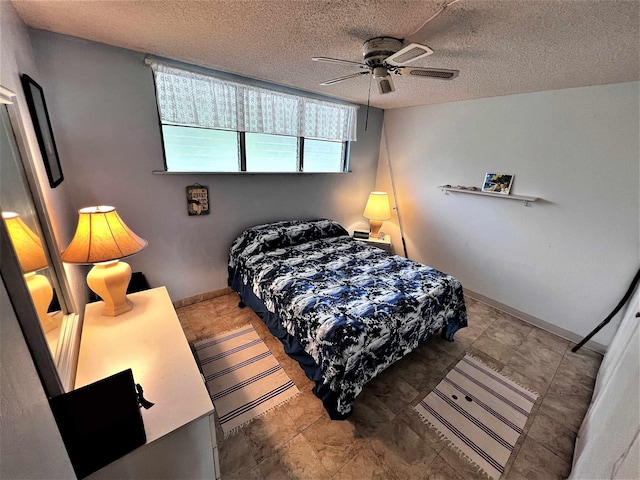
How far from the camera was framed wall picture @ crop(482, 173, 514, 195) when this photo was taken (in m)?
2.62

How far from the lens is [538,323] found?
2.62 metres

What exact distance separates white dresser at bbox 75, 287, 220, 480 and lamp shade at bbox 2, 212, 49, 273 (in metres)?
0.49

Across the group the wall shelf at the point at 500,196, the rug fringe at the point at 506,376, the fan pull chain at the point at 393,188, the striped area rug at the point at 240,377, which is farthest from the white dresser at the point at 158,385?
the fan pull chain at the point at 393,188

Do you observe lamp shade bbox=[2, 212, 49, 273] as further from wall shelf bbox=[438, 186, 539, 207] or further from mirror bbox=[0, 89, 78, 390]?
wall shelf bbox=[438, 186, 539, 207]

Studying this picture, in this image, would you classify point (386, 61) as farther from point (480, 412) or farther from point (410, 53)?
point (480, 412)

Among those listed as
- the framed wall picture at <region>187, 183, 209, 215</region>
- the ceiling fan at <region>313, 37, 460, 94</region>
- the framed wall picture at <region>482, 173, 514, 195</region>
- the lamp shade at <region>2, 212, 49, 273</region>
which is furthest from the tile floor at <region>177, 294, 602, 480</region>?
the ceiling fan at <region>313, 37, 460, 94</region>

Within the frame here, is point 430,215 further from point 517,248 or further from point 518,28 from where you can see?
point 518,28

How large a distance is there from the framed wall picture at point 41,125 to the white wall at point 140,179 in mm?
367

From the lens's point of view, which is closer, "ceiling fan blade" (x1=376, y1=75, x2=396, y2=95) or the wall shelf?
"ceiling fan blade" (x1=376, y1=75, x2=396, y2=95)

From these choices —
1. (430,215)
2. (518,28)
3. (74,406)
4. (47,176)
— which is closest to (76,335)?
(74,406)

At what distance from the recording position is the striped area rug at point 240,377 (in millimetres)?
1659

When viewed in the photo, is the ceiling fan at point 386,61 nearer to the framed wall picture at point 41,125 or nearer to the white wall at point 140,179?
the framed wall picture at point 41,125

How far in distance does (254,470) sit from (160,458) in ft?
2.11

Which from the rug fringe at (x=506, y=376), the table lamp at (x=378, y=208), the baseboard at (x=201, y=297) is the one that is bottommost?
the rug fringe at (x=506, y=376)
